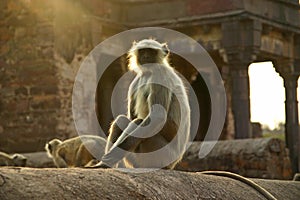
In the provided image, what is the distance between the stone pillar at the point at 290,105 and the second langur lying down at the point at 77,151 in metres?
8.18

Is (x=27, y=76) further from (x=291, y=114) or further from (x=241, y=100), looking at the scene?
(x=291, y=114)

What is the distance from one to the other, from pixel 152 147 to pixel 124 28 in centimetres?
1105

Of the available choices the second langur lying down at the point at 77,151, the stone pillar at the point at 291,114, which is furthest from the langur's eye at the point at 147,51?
the stone pillar at the point at 291,114

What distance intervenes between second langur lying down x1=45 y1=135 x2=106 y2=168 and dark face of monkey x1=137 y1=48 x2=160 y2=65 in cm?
378

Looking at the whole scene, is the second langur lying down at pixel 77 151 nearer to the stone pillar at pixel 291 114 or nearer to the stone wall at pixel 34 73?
the stone wall at pixel 34 73

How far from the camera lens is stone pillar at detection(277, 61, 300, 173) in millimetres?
18531

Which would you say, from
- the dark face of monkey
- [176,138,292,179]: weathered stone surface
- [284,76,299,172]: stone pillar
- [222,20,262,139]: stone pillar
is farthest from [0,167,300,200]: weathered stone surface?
[284,76,299,172]: stone pillar

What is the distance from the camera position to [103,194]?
14.2 feet

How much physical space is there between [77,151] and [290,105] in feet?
28.4

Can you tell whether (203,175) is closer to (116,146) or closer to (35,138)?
(116,146)

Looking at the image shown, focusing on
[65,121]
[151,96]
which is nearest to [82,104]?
[65,121]

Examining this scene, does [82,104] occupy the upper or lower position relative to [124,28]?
lower

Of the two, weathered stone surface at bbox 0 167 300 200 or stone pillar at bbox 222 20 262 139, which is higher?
stone pillar at bbox 222 20 262 139

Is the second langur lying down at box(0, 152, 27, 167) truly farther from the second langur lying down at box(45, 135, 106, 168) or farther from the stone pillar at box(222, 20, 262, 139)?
the stone pillar at box(222, 20, 262, 139)
